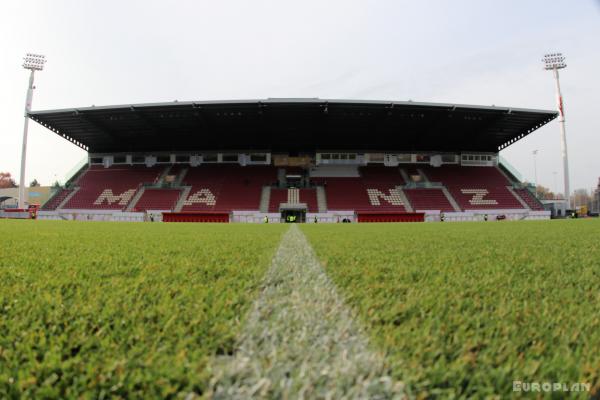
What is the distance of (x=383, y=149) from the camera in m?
30.3

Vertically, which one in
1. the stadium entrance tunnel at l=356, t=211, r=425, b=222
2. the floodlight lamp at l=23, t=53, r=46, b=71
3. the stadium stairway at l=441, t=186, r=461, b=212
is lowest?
the stadium entrance tunnel at l=356, t=211, r=425, b=222

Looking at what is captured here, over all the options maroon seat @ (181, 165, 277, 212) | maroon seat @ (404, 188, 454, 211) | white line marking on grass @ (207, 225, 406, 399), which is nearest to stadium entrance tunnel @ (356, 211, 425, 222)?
maroon seat @ (404, 188, 454, 211)

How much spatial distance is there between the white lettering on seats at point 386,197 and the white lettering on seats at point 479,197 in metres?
5.75

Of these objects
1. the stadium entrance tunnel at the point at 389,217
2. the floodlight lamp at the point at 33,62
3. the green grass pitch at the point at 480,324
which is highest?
the floodlight lamp at the point at 33,62

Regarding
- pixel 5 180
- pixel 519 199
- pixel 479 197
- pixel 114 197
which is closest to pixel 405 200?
pixel 479 197

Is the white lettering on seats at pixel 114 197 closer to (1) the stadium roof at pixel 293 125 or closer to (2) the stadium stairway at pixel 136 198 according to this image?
(2) the stadium stairway at pixel 136 198

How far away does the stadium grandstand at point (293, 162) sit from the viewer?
77.8ft

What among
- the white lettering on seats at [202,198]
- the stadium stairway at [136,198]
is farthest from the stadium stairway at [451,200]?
the stadium stairway at [136,198]

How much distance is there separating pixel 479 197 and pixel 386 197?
7.78 metres

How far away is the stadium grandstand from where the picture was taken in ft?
77.8

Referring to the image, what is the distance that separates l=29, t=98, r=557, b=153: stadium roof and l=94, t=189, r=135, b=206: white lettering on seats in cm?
470

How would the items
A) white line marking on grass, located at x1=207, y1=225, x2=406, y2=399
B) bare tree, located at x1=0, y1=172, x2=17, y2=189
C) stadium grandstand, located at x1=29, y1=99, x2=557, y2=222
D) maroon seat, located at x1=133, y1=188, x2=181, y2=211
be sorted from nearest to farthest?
white line marking on grass, located at x1=207, y1=225, x2=406, y2=399, stadium grandstand, located at x1=29, y1=99, x2=557, y2=222, maroon seat, located at x1=133, y1=188, x2=181, y2=211, bare tree, located at x1=0, y1=172, x2=17, y2=189

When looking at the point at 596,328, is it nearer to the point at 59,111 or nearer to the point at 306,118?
the point at 306,118

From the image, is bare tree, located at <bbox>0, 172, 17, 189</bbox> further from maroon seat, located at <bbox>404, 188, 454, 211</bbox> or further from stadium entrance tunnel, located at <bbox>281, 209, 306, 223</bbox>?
maroon seat, located at <bbox>404, 188, 454, 211</bbox>
